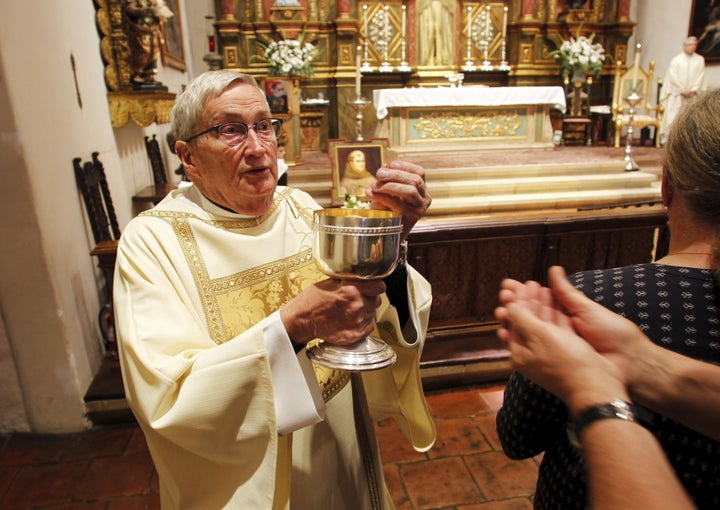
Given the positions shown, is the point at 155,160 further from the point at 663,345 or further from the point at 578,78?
the point at 578,78

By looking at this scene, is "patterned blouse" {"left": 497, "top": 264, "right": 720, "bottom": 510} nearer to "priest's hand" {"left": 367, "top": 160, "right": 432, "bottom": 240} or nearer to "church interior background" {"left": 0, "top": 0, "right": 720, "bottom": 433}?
"priest's hand" {"left": 367, "top": 160, "right": 432, "bottom": 240}

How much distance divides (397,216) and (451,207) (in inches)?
218

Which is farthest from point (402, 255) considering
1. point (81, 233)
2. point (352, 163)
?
point (352, 163)

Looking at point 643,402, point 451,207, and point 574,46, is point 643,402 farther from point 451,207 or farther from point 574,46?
point 574,46

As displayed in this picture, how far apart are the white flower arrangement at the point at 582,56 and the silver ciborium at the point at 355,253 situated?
10.7 meters

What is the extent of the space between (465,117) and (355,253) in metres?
8.31

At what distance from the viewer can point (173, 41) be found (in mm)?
7242

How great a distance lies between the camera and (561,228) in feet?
11.2

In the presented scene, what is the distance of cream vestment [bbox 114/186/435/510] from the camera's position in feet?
3.80

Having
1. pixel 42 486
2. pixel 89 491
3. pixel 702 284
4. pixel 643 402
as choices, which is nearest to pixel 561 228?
pixel 702 284

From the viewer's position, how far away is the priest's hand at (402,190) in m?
1.41

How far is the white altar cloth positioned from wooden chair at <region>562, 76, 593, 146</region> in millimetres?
1550

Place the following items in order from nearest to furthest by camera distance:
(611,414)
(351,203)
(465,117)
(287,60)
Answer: (611,414) < (351,203) < (287,60) < (465,117)

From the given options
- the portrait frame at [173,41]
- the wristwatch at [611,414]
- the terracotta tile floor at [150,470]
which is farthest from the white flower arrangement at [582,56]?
the wristwatch at [611,414]
